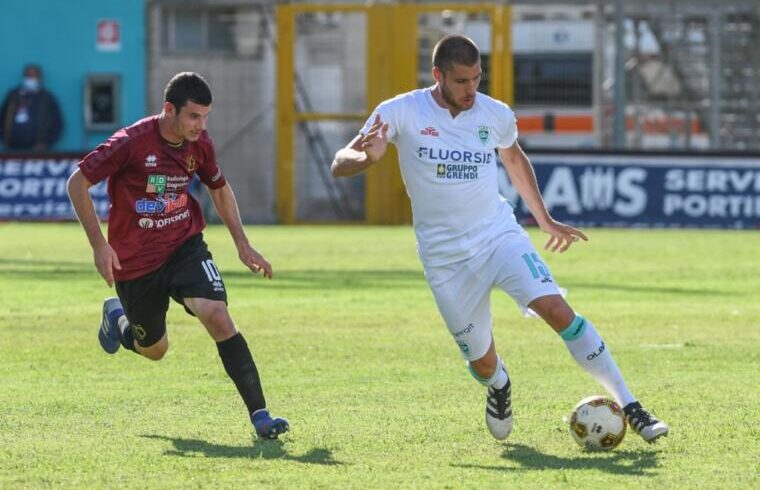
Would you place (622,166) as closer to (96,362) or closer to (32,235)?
(32,235)

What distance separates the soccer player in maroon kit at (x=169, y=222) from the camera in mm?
8961

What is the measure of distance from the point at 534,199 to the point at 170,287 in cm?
201

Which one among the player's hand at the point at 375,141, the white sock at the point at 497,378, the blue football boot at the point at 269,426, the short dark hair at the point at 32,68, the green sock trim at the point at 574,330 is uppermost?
the player's hand at the point at 375,141

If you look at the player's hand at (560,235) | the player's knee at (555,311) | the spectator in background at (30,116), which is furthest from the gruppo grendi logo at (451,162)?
the spectator in background at (30,116)

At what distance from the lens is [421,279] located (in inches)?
776

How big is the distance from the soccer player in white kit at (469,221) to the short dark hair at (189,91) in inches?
35.1

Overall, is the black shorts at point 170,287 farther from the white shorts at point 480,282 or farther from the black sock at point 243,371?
the white shorts at point 480,282

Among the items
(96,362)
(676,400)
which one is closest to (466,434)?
(676,400)

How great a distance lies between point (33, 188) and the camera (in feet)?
102

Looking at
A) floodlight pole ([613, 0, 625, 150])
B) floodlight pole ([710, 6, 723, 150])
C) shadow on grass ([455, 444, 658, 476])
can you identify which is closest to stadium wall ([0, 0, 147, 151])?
floodlight pole ([613, 0, 625, 150])

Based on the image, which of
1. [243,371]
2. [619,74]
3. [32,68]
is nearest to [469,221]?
[243,371]

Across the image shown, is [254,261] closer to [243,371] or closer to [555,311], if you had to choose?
[243,371]

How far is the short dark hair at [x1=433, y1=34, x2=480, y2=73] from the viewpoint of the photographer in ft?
27.9

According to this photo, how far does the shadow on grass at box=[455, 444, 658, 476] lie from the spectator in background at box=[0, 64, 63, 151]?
2571 cm
